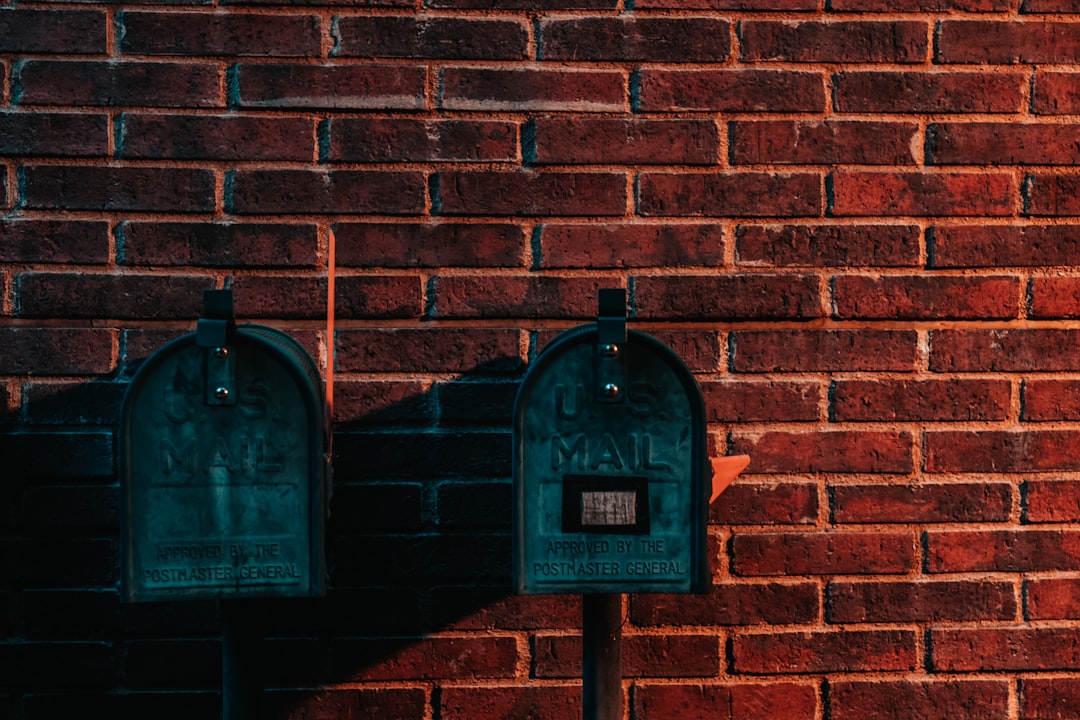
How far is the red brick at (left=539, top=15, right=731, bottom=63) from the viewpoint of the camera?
Result: 183 centimetres

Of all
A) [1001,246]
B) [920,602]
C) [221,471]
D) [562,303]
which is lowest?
[920,602]

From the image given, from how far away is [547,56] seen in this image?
1.83 meters

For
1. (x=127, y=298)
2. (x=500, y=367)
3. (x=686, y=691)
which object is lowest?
(x=686, y=691)

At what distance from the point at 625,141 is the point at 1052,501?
117 centimetres

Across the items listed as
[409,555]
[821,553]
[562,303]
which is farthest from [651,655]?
[562,303]

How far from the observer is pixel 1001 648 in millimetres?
1877

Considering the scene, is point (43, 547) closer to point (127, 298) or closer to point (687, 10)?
point (127, 298)

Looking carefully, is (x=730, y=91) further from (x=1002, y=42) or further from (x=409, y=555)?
(x=409, y=555)

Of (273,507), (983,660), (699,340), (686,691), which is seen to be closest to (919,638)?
(983,660)

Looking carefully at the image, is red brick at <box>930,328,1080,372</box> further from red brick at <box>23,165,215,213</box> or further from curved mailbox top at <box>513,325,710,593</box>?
red brick at <box>23,165,215,213</box>

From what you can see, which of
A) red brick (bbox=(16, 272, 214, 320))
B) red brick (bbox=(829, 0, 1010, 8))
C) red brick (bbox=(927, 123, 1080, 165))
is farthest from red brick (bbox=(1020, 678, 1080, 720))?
red brick (bbox=(16, 272, 214, 320))

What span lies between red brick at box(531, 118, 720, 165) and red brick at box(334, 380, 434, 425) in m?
0.54

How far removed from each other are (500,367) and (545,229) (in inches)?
11.8

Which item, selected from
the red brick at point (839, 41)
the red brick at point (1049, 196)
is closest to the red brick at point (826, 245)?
the red brick at point (1049, 196)
